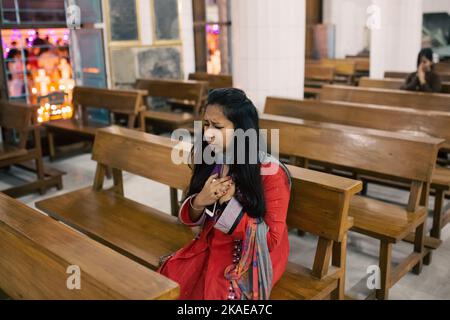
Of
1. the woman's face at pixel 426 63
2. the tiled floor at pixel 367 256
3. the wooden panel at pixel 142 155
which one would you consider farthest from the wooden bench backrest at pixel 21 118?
the woman's face at pixel 426 63

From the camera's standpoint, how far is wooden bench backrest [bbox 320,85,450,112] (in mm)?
4746

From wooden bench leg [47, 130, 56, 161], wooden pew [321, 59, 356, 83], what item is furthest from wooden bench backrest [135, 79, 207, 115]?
wooden pew [321, 59, 356, 83]

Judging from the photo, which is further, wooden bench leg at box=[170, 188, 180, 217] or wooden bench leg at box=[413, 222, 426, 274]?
wooden bench leg at box=[170, 188, 180, 217]

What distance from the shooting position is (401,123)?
3.92 metres

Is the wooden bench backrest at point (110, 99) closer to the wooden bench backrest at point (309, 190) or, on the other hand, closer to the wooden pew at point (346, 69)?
the wooden bench backrest at point (309, 190)

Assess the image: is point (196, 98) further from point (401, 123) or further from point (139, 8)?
point (401, 123)

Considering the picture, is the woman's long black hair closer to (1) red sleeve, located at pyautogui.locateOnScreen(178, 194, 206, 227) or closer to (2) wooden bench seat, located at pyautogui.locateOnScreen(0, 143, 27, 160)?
(1) red sleeve, located at pyautogui.locateOnScreen(178, 194, 206, 227)

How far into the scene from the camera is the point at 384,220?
2.88m

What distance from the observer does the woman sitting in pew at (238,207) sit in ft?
6.20

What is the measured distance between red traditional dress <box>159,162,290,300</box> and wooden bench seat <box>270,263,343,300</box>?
67 millimetres

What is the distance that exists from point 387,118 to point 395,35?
15.9 ft

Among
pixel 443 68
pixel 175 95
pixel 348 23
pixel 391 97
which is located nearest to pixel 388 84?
pixel 391 97

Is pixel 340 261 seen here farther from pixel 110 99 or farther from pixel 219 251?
pixel 110 99
